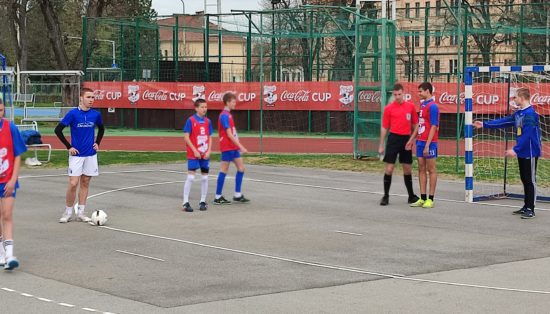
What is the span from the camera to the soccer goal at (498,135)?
1631 centimetres

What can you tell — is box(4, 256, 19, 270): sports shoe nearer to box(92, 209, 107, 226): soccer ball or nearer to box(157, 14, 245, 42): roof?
box(92, 209, 107, 226): soccer ball

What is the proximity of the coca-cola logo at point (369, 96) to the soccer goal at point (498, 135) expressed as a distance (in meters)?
2.73

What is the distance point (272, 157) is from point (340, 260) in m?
15.0

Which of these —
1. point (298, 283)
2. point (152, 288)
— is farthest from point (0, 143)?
point (298, 283)

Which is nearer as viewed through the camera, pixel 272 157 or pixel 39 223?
pixel 39 223

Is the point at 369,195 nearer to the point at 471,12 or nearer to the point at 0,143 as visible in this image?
the point at 0,143

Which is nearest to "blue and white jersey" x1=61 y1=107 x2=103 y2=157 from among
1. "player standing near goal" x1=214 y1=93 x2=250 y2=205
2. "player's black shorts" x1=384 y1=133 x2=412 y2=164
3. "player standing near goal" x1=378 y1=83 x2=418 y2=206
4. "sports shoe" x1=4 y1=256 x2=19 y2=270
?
"player standing near goal" x1=214 y1=93 x2=250 y2=205

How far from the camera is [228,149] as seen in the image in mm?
16094

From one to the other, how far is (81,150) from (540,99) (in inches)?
749

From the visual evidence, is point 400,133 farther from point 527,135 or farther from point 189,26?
point 189,26

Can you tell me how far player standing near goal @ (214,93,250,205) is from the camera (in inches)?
623

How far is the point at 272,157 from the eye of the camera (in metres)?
25.6

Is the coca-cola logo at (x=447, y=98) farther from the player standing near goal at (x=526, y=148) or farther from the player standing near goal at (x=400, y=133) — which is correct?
the player standing near goal at (x=526, y=148)

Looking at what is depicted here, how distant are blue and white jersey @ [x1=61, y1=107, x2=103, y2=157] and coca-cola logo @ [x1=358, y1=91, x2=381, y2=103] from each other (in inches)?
488
